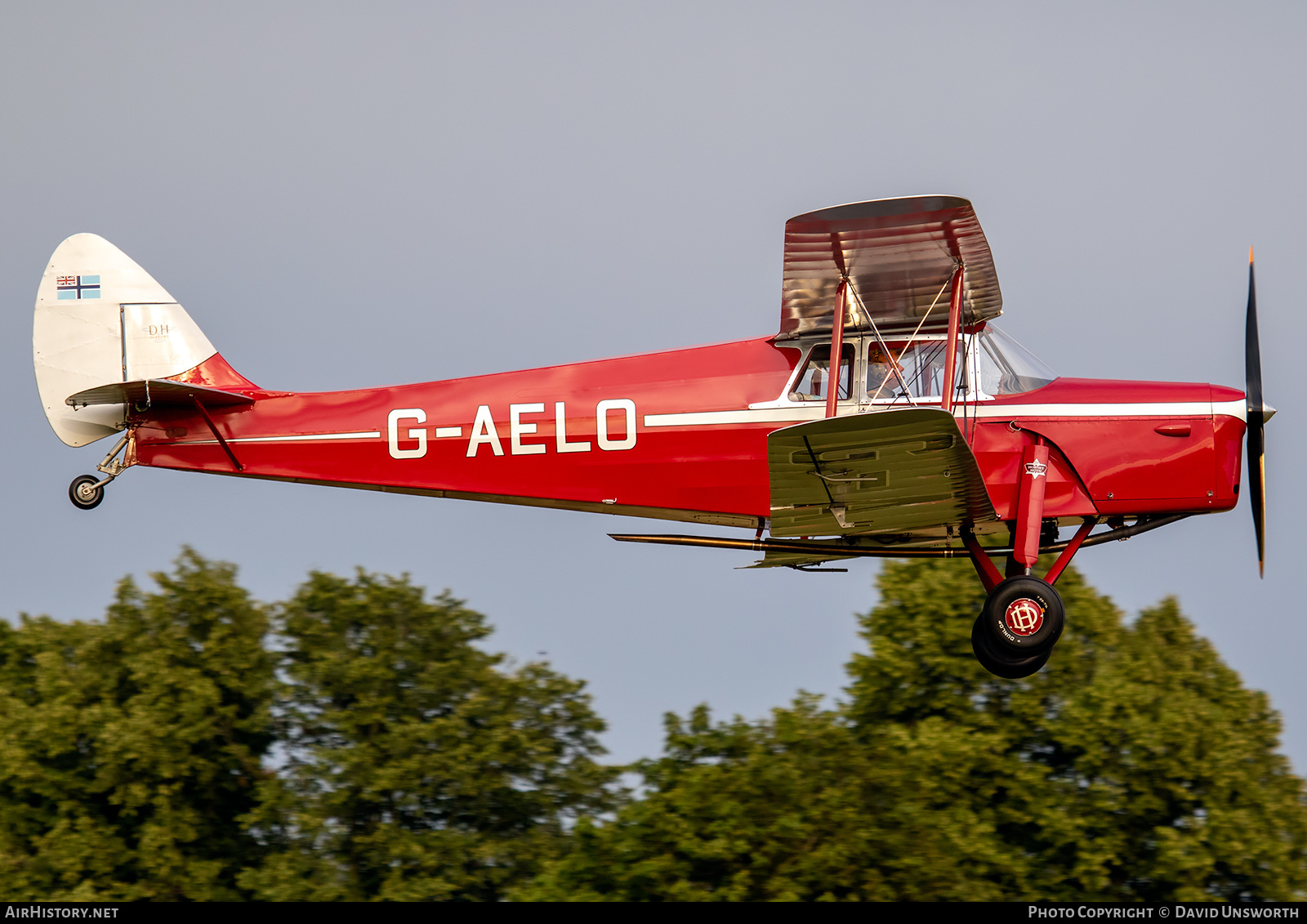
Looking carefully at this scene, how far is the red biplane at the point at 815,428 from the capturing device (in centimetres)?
843

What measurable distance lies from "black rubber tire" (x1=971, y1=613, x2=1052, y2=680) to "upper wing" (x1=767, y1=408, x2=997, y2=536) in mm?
699

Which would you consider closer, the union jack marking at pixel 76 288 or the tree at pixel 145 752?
the union jack marking at pixel 76 288

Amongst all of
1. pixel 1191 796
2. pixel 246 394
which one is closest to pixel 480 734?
pixel 1191 796

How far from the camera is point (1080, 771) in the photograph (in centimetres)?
2038

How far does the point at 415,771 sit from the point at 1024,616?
45.0 feet

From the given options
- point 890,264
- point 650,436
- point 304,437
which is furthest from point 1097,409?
point 304,437

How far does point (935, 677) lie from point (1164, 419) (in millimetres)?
13407

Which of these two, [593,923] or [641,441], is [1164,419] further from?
[593,923]

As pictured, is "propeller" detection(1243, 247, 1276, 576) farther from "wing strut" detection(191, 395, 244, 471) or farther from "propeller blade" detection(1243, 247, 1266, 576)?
"wing strut" detection(191, 395, 244, 471)

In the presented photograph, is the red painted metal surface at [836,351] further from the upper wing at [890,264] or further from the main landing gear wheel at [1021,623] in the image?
the main landing gear wheel at [1021,623]

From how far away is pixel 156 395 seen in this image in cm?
975

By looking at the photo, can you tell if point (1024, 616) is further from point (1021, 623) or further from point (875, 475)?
point (875, 475)

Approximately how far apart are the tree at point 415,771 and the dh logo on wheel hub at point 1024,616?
12.7 m
